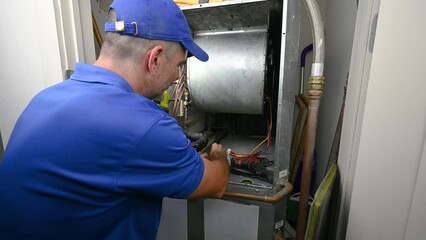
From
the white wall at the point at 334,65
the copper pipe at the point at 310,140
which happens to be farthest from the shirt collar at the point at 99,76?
the white wall at the point at 334,65

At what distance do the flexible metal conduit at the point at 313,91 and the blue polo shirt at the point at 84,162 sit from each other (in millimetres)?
559

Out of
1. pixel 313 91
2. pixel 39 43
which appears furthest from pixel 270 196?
pixel 39 43

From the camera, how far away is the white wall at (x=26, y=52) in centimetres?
79

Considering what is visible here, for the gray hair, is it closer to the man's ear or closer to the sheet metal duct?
the man's ear

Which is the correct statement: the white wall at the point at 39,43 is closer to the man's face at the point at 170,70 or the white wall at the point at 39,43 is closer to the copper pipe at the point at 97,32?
the copper pipe at the point at 97,32

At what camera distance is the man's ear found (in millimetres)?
652

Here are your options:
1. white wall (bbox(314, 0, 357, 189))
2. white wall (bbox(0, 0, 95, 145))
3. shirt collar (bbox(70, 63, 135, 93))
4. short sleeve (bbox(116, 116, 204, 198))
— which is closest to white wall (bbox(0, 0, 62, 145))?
white wall (bbox(0, 0, 95, 145))

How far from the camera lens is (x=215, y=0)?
90 cm

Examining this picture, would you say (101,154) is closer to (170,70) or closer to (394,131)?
(170,70)

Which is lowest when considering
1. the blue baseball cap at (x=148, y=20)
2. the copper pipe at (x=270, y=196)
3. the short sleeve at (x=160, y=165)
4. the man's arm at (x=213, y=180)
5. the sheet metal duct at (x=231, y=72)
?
the copper pipe at (x=270, y=196)

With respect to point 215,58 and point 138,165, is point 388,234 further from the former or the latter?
point 215,58

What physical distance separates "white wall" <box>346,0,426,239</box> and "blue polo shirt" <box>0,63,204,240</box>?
0.55 metres

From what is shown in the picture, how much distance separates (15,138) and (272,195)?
0.80m

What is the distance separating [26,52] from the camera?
86 cm
